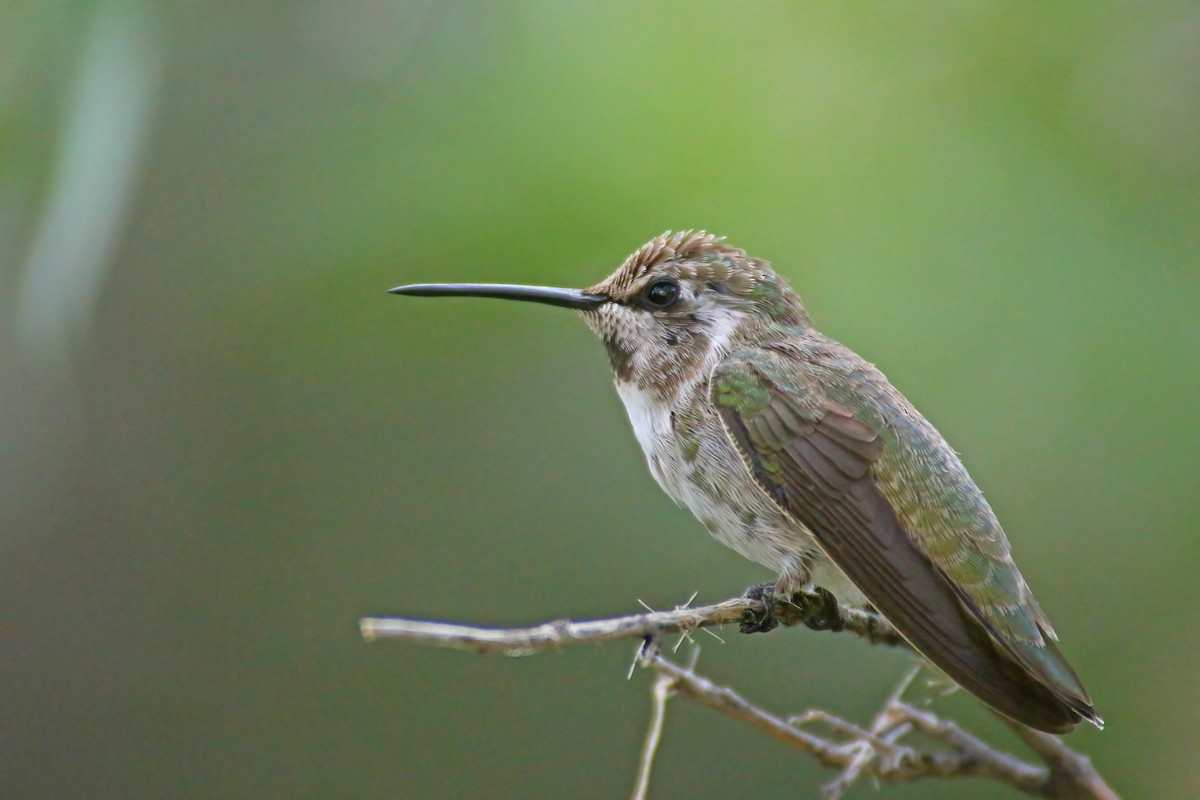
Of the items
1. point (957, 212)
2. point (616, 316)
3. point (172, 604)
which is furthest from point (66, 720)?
point (957, 212)

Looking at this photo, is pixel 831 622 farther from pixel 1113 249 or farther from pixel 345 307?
pixel 345 307

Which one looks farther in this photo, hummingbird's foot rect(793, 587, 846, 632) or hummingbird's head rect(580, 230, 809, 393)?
hummingbird's head rect(580, 230, 809, 393)

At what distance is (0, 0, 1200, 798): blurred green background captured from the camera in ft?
9.55

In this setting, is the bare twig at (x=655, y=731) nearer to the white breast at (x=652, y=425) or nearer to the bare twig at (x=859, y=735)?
the bare twig at (x=859, y=735)

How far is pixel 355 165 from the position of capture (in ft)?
10.5

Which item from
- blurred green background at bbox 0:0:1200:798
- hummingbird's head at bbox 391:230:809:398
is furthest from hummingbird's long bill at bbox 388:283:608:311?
blurred green background at bbox 0:0:1200:798

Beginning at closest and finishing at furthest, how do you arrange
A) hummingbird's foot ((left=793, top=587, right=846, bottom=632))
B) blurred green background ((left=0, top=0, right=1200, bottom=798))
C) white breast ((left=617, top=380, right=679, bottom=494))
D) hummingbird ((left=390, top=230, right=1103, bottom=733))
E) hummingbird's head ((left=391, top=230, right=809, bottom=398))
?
hummingbird ((left=390, top=230, right=1103, bottom=733)), hummingbird's foot ((left=793, top=587, right=846, bottom=632)), white breast ((left=617, top=380, right=679, bottom=494)), hummingbird's head ((left=391, top=230, right=809, bottom=398)), blurred green background ((left=0, top=0, right=1200, bottom=798))

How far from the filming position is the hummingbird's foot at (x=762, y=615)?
2.23 metres

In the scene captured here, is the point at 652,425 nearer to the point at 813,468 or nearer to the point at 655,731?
the point at 813,468

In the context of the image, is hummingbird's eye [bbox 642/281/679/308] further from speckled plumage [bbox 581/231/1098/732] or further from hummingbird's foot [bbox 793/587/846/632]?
hummingbird's foot [bbox 793/587/846/632]

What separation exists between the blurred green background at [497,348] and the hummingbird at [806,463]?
242 millimetres

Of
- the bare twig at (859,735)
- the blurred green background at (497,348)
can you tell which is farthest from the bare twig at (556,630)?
the blurred green background at (497,348)

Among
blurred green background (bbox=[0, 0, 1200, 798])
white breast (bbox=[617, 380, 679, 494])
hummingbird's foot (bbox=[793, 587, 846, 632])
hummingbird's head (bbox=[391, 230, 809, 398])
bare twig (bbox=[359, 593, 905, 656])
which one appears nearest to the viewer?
bare twig (bbox=[359, 593, 905, 656])

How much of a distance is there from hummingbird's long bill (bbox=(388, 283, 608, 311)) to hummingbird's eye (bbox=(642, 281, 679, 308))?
0.10m
